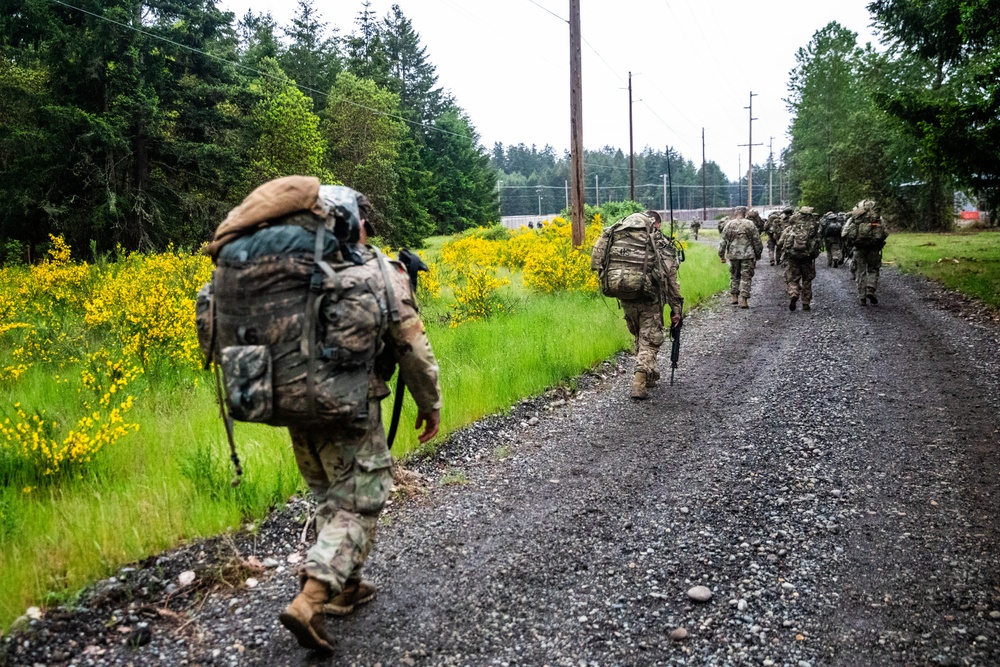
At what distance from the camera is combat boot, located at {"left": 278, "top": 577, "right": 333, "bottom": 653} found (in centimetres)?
279

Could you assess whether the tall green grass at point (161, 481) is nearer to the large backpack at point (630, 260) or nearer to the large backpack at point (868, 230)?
the large backpack at point (630, 260)

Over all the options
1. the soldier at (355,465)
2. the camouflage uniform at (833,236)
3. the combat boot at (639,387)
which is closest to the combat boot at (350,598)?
the soldier at (355,465)

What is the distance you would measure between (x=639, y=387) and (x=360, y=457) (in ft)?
15.7

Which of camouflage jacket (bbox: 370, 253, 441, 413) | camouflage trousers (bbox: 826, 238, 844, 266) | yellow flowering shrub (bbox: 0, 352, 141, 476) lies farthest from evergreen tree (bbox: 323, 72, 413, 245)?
camouflage jacket (bbox: 370, 253, 441, 413)

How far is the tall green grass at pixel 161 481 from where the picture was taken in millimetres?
3627

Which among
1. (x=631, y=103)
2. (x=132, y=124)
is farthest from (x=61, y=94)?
(x=631, y=103)

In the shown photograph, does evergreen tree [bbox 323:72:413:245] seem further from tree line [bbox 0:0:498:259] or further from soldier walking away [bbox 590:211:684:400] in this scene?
soldier walking away [bbox 590:211:684:400]

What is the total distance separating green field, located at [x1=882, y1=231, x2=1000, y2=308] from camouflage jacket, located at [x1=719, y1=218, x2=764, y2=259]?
13.5ft

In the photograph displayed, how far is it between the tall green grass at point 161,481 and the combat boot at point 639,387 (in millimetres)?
975

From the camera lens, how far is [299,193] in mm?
2809

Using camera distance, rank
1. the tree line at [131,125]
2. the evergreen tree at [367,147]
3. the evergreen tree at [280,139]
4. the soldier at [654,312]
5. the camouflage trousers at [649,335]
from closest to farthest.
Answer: the soldier at [654,312] → the camouflage trousers at [649,335] → the tree line at [131,125] → the evergreen tree at [280,139] → the evergreen tree at [367,147]

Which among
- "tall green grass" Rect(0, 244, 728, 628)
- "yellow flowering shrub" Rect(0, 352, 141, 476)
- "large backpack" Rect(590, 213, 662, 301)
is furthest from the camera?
"large backpack" Rect(590, 213, 662, 301)

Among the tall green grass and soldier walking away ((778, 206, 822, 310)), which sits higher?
soldier walking away ((778, 206, 822, 310))

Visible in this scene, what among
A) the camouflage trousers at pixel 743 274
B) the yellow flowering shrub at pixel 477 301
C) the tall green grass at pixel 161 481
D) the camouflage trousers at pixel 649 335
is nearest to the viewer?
the tall green grass at pixel 161 481
